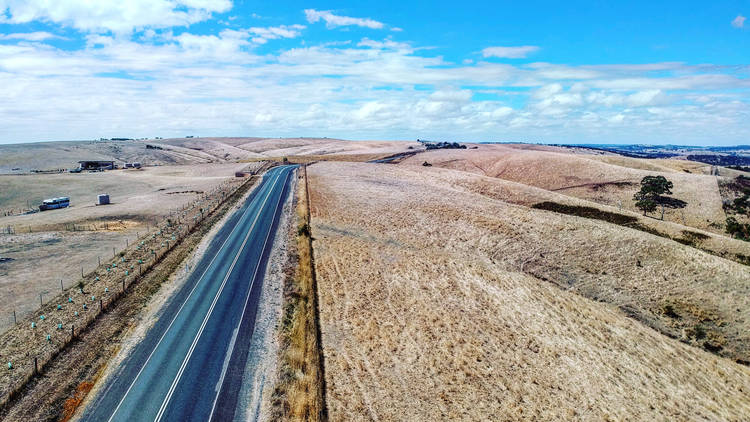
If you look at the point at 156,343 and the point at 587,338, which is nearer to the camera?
the point at 156,343

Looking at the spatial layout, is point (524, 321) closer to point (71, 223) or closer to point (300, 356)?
point (300, 356)

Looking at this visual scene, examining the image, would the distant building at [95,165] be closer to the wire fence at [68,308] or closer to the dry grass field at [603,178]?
the dry grass field at [603,178]

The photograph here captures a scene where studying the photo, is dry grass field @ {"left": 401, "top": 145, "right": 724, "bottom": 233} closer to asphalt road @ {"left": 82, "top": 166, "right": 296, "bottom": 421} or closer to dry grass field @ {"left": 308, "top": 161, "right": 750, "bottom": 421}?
dry grass field @ {"left": 308, "top": 161, "right": 750, "bottom": 421}

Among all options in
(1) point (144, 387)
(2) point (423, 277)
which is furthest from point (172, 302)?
(2) point (423, 277)

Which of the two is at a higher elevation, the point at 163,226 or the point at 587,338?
the point at 163,226

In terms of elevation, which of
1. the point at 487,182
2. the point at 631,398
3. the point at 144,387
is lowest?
the point at 631,398

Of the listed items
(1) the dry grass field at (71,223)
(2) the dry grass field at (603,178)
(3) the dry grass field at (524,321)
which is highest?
(2) the dry grass field at (603,178)

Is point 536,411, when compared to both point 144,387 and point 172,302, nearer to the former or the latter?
point 144,387

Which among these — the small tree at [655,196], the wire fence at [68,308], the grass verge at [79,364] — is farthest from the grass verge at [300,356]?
the small tree at [655,196]
